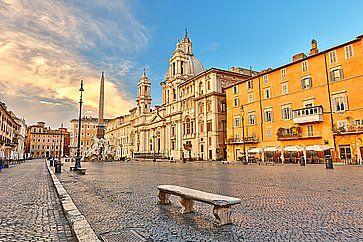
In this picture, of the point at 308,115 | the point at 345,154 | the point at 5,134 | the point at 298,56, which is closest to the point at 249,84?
the point at 298,56

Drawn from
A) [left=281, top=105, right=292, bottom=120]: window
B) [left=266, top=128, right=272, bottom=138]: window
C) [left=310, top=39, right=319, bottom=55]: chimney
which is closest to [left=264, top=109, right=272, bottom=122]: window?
[left=266, top=128, right=272, bottom=138]: window

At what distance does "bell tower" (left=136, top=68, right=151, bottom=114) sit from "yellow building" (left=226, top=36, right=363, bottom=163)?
165 ft

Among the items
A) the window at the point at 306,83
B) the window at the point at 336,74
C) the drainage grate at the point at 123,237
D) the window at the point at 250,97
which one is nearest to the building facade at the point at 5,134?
the window at the point at 250,97

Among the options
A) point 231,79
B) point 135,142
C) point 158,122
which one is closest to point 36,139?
point 135,142

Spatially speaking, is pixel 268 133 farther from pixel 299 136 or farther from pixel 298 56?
pixel 298 56

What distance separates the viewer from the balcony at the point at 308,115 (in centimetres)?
3240

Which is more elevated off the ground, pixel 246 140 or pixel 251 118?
pixel 251 118

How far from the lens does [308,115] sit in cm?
3331

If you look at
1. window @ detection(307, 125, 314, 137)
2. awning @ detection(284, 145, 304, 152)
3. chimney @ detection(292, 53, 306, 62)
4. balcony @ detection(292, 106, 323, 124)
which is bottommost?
awning @ detection(284, 145, 304, 152)

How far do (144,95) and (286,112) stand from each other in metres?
60.7

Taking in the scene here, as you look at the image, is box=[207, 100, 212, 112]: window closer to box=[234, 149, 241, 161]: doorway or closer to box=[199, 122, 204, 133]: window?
box=[199, 122, 204, 133]: window

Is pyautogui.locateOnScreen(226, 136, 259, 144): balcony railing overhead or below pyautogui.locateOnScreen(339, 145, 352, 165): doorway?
overhead

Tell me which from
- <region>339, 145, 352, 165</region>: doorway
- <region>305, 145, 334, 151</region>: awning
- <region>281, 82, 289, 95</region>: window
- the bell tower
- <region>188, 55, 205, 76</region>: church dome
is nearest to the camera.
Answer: <region>339, 145, 352, 165</region>: doorway

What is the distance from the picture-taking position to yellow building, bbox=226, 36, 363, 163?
29.7 meters
